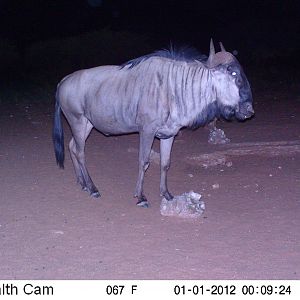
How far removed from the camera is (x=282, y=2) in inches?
1273

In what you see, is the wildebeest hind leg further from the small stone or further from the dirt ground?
the small stone

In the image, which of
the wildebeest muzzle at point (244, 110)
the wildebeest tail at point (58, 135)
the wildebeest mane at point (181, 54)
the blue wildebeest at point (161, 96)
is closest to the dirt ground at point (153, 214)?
the wildebeest tail at point (58, 135)

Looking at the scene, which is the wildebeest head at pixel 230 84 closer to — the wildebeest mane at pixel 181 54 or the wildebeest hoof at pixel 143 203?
the wildebeest mane at pixel 181 54

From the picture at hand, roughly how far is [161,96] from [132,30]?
2502 centimetres

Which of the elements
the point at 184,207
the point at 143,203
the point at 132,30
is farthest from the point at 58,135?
the point at 132,30

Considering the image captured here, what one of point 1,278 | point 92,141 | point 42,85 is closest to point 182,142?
point 92,141

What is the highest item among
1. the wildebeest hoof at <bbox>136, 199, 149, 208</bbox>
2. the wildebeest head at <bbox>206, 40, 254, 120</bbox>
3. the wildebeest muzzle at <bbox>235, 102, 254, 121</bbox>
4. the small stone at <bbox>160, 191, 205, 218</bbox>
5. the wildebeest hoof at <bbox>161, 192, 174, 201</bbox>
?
the wildebeest head at <bbox>206, 40, 254, 120</bbox>

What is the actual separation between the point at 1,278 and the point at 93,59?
65.2 feet

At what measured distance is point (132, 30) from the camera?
30484mm

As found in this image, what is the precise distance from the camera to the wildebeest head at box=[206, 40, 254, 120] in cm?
595

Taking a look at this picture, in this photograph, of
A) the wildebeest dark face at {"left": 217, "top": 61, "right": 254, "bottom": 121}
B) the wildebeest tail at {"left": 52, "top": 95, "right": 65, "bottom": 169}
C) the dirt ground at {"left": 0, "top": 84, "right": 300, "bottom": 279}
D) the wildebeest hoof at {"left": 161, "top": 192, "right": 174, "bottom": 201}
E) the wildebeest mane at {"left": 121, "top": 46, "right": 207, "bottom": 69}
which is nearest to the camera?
the dirt ground at {"left": 0, "top": 84, "right": 300, "bottom": 279}

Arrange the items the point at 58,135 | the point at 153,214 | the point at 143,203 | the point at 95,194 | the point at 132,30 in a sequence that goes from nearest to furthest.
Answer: the point at 153,214, the point at 143,203, the point at 95,194, the point at 58,135, the point at 132,30

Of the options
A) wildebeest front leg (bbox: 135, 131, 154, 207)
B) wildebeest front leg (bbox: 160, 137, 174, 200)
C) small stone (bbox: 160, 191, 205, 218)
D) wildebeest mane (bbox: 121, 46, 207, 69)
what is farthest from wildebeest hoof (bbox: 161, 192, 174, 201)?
wildebeest mane (bbox: 121, 46, 207, 69)

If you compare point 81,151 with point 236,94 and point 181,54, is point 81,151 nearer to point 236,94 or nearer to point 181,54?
point 181,54
